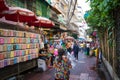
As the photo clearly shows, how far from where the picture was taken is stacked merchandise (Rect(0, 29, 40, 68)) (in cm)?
993

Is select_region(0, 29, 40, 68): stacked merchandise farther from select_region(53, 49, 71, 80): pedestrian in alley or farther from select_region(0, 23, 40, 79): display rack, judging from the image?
select_region(53, 49, 71, 80): pedestrian in alley

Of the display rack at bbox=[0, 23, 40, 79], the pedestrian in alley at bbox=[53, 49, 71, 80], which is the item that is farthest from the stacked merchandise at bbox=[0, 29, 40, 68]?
the pedestrian in alley at bbox=[53, 49, 71, 80]

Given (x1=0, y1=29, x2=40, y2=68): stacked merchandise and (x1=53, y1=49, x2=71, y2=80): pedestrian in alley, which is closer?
(x1=53, y1=49, x2=71, y2=80): pedestrian in alley

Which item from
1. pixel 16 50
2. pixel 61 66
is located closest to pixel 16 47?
pixel 16 50

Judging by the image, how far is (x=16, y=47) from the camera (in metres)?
11.4

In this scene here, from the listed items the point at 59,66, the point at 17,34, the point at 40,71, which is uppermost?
the point at 17,34

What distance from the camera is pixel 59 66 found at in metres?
7.00

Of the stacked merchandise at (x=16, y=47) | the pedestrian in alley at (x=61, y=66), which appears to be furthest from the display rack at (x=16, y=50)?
the pedestrian in alley at (x=61, y=66)

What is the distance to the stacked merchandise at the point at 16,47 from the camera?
9927 millimetres

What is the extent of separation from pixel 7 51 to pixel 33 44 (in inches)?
156

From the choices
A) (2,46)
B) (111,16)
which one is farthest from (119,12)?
(2,46)

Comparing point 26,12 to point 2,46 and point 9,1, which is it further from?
point 9,1

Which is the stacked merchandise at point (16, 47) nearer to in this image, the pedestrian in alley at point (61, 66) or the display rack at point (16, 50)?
the display rack at point (16, 50)

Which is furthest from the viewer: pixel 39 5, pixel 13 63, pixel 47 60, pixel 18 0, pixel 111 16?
pixel 39 5
